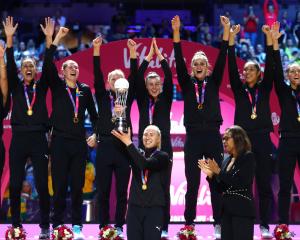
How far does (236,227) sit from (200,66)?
1.71 metres

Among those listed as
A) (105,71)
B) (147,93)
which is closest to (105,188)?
(147,93)

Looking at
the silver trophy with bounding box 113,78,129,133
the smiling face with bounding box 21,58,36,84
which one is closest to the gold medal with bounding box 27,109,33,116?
the smiling face with bounding box 21,58,36,84

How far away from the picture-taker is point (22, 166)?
22.5ft

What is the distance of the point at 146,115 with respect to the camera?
276 inches

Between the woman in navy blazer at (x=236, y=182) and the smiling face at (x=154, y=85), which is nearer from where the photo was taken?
the woman in navy blazer at (x=236, y=182)

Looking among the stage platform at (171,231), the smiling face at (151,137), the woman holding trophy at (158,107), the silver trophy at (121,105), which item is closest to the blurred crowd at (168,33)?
the stage platform at (171,231)

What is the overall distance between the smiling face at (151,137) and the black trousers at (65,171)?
0.86m

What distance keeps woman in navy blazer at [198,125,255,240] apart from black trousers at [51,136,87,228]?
54.9 inches

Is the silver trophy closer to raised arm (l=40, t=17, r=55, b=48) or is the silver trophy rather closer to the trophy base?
the trophy base

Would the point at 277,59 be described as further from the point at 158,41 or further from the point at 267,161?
the point at 158,41

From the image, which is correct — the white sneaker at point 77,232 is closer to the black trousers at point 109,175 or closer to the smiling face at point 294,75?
the black trousers at point 109,175

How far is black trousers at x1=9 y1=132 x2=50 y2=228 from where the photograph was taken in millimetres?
6824

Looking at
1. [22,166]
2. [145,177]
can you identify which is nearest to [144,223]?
[145,177]

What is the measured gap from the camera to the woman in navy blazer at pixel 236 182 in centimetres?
588
